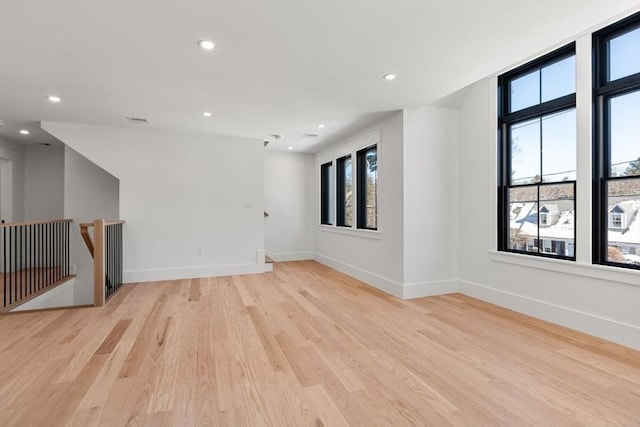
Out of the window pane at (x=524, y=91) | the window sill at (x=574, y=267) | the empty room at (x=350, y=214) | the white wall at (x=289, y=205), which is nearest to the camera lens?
the empty room at (x=350, y=214)

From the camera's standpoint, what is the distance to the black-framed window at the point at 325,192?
6.72m

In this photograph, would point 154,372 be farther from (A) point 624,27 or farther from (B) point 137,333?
(A) point 624,27

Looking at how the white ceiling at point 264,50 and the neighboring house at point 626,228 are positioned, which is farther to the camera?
the neighboring house at point 626,228

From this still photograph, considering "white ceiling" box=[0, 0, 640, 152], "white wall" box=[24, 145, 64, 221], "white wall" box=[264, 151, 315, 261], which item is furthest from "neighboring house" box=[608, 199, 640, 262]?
"white wall" box=[24, 145, 64, 221]

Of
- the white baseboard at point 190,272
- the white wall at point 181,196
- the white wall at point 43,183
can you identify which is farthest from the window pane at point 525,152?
the white wall at point 43,183

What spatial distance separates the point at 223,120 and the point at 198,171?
4.16 feet

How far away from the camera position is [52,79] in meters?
3.00

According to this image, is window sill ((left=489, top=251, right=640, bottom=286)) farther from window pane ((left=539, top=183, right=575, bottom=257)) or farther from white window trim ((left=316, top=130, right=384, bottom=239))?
white window trim ((left=316, top=130, right=384, bottom=239))

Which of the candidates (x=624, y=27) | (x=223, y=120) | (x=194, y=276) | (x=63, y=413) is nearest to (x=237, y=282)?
(x=194, y=276)

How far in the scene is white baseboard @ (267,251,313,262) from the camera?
6859 mm

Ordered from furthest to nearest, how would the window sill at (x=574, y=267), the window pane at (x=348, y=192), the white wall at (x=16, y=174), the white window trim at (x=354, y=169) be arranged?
the window pane at (x=348, y=192) < the white wall at (x=16, y=174) < the white window trim at (x=354, y=169) < the window sill at (x=574, y=267)

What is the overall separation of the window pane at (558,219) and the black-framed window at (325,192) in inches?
158

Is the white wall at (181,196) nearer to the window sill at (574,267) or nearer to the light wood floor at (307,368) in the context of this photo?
the light wood floor at (307,368)

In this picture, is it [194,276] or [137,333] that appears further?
[194,276]
